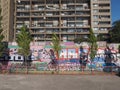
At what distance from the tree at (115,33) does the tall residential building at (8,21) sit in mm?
35496

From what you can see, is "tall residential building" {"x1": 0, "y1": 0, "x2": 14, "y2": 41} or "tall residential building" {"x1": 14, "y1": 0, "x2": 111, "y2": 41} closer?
"tall residential building" {"x1": 0, "y1": 0, "x2": 14, "y2": 41}

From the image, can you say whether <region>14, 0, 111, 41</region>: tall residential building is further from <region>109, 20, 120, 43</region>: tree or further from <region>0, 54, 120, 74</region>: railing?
<region>0, 54, 120, 74</region>: railing

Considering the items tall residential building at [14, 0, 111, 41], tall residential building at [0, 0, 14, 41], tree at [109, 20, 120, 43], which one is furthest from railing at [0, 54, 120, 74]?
tall residential building at [0, 0, 14, 41]

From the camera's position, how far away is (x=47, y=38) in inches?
3285

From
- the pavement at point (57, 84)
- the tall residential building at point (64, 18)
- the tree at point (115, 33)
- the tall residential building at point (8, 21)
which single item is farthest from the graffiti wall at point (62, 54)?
the tall residential building at point (8, 21)

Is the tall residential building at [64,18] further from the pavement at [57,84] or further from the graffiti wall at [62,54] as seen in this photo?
the pavement at [57,84]

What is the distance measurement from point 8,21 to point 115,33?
37594 millimetres

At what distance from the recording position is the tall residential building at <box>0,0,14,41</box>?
83250mm

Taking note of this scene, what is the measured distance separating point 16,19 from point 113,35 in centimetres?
3543

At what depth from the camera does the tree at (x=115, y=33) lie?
76500 millimetres

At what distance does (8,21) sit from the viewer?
8369 cm

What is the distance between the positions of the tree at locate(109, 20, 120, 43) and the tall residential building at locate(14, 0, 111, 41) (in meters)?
3.43

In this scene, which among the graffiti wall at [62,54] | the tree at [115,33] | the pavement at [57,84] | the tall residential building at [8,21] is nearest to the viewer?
the pavement at [57,84]

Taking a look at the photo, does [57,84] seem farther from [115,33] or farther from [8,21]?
[8,21]
